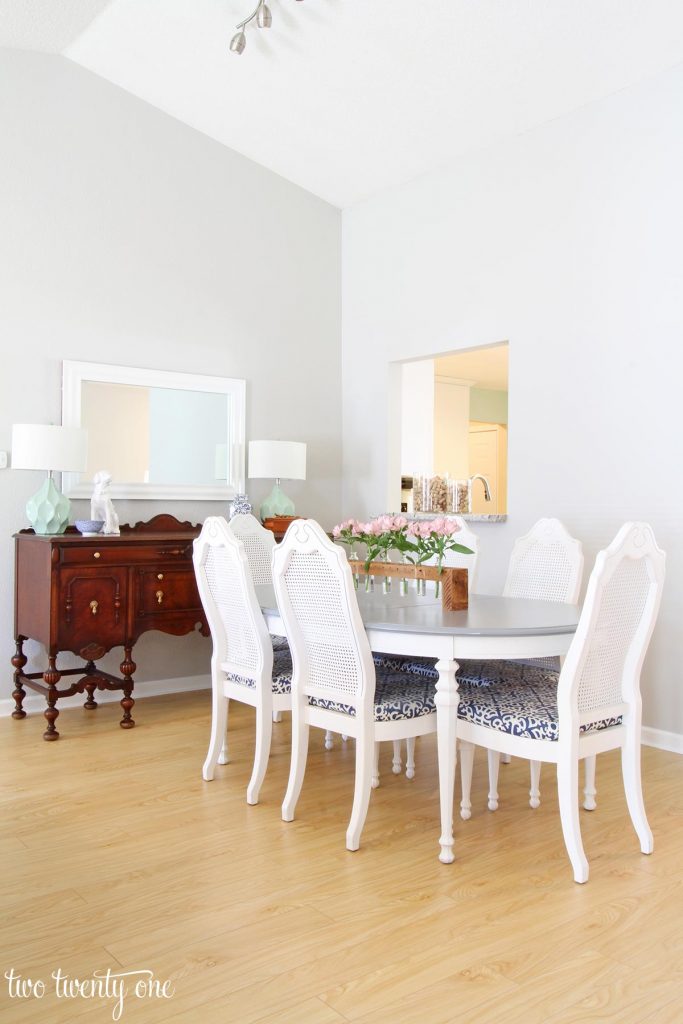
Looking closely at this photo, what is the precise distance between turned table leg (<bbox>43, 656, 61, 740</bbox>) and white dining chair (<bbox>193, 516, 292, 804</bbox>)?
3.35 feet

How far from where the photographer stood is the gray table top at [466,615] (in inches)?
102

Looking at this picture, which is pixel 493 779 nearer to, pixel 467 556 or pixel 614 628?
pixel 614 628

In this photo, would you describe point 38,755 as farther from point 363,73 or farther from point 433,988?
point 363,73

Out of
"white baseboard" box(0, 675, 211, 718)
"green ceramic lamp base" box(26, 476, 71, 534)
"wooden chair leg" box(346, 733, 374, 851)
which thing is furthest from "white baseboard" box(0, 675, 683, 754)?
"wooden chair leg" box(346, 733, 374, 851)

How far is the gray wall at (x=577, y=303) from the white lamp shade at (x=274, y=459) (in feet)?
3.17

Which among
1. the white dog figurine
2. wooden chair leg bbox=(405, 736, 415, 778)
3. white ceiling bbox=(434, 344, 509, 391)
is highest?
white ceiling bbox=(434, 344, 509, 391)

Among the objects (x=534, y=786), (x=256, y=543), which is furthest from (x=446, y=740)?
(x=256, y=543)

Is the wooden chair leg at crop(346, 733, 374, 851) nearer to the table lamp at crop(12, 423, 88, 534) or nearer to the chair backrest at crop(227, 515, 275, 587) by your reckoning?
the chair backrest at crop(227, 515, 275, 587)

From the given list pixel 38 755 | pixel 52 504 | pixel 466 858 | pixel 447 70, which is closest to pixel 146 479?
pixel 52 504

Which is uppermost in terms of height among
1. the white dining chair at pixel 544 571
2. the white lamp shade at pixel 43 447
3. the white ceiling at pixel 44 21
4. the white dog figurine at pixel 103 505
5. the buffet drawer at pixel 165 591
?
the white ceiling at pixel 44 21

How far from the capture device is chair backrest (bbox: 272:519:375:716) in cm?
265

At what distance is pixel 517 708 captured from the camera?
8.64 ft

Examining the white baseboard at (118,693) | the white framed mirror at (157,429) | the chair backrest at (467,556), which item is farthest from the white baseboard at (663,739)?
the white framed mirror at (157,429)

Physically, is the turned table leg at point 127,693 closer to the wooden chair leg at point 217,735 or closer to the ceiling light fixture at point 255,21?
Result: the wooden chair leg at point 217,735
